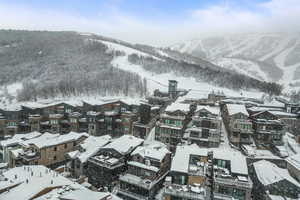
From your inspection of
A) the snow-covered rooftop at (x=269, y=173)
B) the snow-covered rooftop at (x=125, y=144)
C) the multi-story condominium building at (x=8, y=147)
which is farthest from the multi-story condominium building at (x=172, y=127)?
the multi-story condominium building at (x=8, y=147)

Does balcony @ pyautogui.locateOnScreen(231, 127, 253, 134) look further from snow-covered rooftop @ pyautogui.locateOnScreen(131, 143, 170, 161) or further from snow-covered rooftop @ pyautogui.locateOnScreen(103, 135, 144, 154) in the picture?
snow-covered rooftop @ pyautogui.locateOnScreen(103, 135, 144, 154)

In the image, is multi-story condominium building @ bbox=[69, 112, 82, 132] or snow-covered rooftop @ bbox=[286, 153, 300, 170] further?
multi-story condominium building @ bbox=[69, 112, 82, 132]

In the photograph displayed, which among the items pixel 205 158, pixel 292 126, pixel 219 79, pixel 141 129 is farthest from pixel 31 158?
pixel 219 79

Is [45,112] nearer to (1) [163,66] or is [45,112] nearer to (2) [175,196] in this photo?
(2) [175,196]

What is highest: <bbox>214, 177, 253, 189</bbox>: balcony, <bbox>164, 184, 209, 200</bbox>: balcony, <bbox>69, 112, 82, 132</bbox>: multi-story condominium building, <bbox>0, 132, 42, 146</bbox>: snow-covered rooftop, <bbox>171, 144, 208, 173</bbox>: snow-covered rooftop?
<bbox>69, 112, 82, 132</bbox>: multi-story condominium building

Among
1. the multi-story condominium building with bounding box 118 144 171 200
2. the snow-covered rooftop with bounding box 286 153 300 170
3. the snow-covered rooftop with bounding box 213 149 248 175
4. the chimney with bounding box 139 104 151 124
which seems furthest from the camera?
the chimney with bounding box 139 104 151 124

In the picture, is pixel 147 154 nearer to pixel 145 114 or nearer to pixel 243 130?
pixel 145 114

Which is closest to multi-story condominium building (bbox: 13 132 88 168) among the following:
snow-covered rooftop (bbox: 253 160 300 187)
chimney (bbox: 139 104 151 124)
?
chimney (bbox: 139 104 151 124)

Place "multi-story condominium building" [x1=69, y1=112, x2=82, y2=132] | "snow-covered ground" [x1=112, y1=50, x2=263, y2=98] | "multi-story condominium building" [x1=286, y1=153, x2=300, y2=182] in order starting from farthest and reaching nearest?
"snow-covered ground" [x1=112, y1=50, x2=263, y2=98] < "multi-story condominium building" [x1=69, y1=112, x2=82, y2=132] < "multi-story condominium building" [x1=286, y1=153, x2=300, y2=182]
